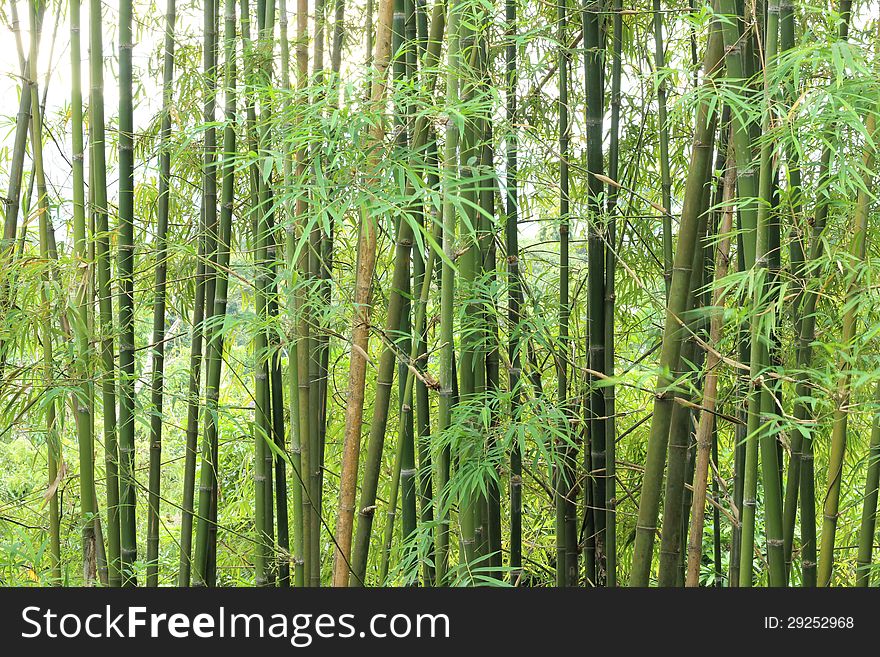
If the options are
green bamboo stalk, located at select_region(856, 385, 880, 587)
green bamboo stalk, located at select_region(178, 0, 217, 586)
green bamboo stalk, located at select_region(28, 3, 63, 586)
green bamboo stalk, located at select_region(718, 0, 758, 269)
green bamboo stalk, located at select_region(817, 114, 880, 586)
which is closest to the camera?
green bamboo stalk, located at select_region(817, 114, 880, 586)

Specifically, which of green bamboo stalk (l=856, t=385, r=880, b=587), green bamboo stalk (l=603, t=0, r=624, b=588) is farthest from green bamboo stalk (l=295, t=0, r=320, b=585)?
green bamboo stalk (l=856, t=385, r=880, b=587)

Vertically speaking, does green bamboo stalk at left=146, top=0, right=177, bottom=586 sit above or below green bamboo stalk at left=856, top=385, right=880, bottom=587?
above

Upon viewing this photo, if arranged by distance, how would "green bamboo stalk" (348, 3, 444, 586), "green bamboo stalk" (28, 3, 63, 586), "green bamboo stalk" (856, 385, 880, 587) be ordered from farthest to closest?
1. "green bamboo stalk" (856, 385, 880, 587)
2. "green bamboo stalk" (28, 3, 63, 586)
3. "green bamboo stalk" (348, 3, 444, 586)

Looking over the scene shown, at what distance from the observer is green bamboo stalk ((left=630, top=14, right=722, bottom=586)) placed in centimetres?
171

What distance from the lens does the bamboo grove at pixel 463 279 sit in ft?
5.20

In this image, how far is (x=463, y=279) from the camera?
1.82 m

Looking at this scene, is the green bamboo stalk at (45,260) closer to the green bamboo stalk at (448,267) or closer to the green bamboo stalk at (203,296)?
the green bamboo stalk at (203,296)

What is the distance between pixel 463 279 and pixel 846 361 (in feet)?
2.56

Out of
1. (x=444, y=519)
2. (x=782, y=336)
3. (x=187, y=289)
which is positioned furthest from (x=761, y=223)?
(x=187, y=289)

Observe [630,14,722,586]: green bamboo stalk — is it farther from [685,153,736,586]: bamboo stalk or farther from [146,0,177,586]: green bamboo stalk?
[146,0,177,586]: green bamboo stalk

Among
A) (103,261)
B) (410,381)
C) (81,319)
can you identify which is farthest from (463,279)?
(103,261)

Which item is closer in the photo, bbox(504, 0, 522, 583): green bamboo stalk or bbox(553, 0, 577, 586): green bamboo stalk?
bbox(504, 0, 522, 583): green bamboo stalk

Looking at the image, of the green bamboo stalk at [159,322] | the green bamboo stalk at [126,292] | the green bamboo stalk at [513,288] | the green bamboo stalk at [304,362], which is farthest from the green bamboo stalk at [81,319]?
the green bamboo stalk at [513,288]
